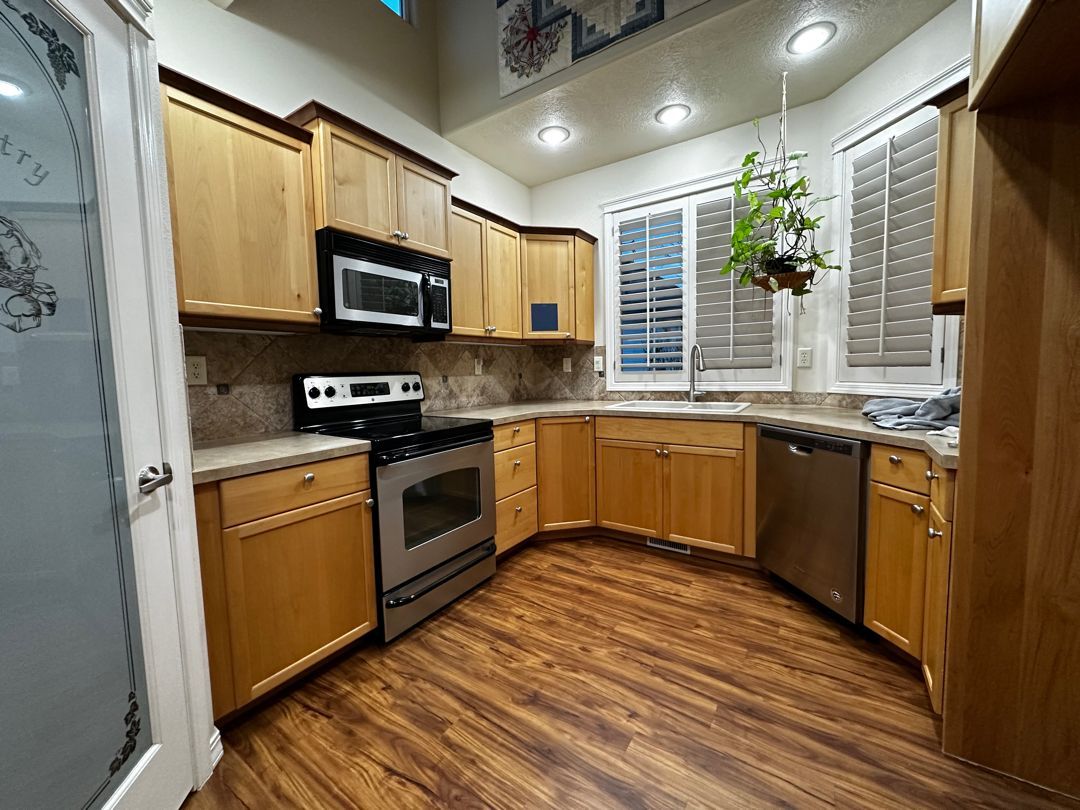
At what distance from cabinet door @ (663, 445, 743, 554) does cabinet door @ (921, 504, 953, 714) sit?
0.93 meters

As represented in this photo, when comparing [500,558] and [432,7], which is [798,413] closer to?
A: [500,558]

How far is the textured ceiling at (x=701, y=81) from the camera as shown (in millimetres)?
1813

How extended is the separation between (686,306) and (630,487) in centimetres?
134

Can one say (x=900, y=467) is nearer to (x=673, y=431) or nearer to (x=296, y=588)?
(x=673, y=431)

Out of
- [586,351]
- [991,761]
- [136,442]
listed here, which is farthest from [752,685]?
[586,351]

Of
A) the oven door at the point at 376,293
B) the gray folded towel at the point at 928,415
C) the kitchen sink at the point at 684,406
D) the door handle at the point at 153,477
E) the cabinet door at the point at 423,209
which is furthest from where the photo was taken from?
the kitchen sink at the point at 684,406

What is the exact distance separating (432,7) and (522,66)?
1002 mm

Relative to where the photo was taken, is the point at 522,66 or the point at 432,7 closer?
the point at 522,66

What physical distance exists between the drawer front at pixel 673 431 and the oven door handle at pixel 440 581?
39.8 inches

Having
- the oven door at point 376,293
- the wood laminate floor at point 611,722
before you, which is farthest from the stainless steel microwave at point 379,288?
the wood laminate floor at point 611,722

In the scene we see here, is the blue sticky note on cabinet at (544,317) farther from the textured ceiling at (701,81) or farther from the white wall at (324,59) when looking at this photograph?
the textured ceiling at (701,81)

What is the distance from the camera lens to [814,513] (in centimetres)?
193

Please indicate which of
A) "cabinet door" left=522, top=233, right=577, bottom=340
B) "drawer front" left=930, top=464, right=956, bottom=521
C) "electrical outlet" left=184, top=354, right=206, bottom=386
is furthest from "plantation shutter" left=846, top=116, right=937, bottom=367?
"electrical outlet" left=184, top=354, right=206, bottom=386

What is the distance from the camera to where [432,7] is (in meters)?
2.77
